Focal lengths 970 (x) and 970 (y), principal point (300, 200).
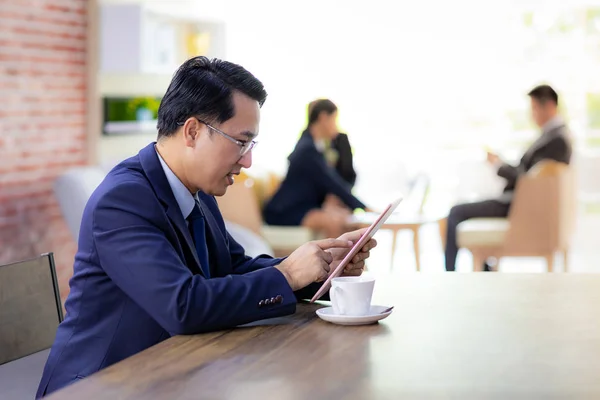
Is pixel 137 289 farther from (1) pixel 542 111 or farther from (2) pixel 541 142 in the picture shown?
(1) pixel 542 111

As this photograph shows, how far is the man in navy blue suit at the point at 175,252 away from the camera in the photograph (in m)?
1.85

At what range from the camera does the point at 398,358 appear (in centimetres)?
162

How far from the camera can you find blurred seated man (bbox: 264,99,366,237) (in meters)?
6.51

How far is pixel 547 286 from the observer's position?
Answer: 91.2 inches

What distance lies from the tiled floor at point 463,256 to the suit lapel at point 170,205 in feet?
17.4

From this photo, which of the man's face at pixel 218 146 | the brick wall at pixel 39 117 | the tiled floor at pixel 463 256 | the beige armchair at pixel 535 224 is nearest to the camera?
the man's face at pixel 218 146

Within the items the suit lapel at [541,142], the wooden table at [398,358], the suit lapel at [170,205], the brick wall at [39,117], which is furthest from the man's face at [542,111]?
the suit lapel at [170,205]

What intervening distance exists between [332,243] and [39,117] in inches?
151

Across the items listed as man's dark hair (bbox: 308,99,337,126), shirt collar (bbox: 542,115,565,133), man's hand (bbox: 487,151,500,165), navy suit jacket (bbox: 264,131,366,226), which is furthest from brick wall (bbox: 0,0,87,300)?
shirt collar (bbox: 542,115,565,133)

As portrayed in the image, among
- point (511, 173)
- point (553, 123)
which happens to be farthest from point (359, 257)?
point (553, 123)

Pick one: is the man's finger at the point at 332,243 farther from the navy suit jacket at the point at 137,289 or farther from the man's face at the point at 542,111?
the man's face at the point at 542,111

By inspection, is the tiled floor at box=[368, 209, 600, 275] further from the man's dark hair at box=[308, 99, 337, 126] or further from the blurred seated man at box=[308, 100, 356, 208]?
the man's dark hair at box=[308, 99, 337, 126]

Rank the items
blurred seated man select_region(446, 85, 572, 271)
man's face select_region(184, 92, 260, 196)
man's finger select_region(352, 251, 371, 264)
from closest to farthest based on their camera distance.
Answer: man's face select_region(184, 92, 260, 196)
man's finger select_region(352, 251, 371, 264)
blurred seated man select_region(446, 85, 572, 271)

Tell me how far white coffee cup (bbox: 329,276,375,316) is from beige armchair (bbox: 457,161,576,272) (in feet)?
15.3
